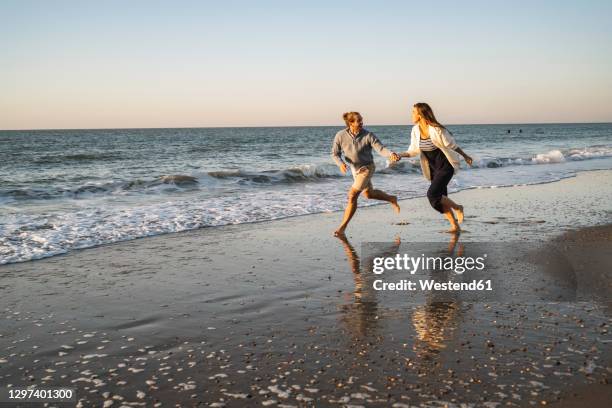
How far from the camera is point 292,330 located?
4363 millimetres

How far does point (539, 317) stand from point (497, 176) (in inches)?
614

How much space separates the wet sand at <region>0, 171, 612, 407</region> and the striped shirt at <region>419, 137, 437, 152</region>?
1470 mm

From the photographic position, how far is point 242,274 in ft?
20.5

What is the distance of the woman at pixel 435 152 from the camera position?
322 inches

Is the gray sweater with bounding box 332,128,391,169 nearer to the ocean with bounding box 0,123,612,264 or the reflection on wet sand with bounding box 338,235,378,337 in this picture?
the ocean with bounding box 0,123,612,264

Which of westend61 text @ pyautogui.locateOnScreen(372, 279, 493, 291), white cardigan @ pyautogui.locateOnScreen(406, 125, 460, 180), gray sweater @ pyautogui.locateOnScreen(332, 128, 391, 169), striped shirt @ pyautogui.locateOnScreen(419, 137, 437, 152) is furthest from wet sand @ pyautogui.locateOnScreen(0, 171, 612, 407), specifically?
gray sweater @ pyautogui.locateOnScreen(332, 128, 391, 169)

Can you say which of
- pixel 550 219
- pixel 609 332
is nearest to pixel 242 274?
pixel 609 332

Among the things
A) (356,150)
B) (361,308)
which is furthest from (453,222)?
(361,308)

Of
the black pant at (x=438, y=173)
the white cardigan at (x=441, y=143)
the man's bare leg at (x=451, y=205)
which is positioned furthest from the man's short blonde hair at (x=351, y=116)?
the man's bare leg at (x=451, y=205)

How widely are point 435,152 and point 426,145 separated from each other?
174mm

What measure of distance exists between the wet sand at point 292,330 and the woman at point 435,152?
0.97 meters

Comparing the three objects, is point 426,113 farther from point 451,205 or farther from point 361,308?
point 361,308

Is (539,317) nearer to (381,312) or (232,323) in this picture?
(381,312)

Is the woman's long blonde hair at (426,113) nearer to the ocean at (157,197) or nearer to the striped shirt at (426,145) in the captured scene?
the striped shirt at (426,145)
